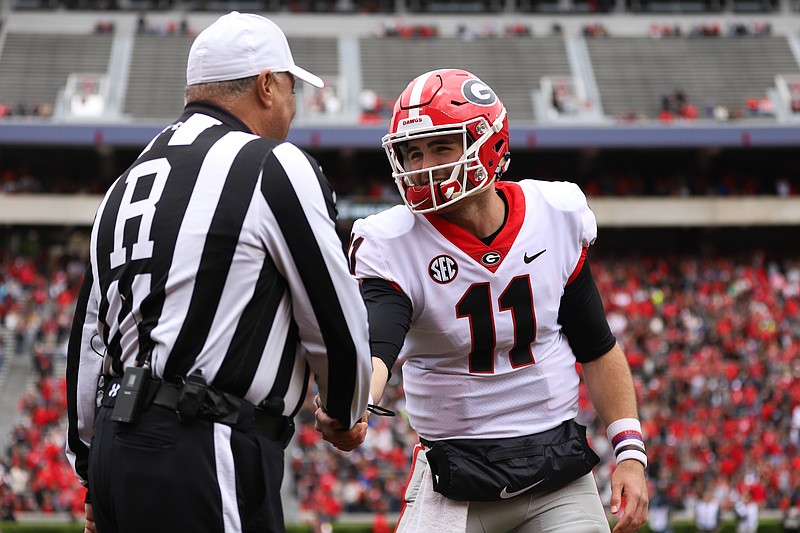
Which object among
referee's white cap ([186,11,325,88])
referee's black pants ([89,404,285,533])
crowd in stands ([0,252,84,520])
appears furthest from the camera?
crowd in stands ([0,252,84,520])

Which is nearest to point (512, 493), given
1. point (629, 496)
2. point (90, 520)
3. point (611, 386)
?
point (629, 496)

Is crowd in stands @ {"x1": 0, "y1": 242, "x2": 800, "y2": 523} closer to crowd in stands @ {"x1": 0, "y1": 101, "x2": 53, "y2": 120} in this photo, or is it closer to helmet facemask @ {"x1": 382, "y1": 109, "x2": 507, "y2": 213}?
crowd in stands @ {"x1": 0, "y1": 101, "x2": 53, "y2": 120}

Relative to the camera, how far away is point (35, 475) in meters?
18.7

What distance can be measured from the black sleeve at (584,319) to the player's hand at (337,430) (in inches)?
41.1

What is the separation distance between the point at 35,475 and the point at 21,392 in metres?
5.30

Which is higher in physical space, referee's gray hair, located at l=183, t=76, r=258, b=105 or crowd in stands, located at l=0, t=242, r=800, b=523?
referee's gray hair, located at l=183, t=76, r=258, b=105

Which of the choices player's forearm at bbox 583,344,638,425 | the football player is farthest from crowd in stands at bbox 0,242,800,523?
the football player

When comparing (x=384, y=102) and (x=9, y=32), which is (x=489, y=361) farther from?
(x=9, y=32)

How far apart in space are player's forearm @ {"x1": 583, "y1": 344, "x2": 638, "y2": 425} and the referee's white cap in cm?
168

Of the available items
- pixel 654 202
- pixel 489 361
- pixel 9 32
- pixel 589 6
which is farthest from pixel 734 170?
pixel 489 361

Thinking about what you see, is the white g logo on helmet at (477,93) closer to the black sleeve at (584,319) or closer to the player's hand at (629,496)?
the black sleeve at (584,319)

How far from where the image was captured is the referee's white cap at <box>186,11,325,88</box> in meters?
3.25

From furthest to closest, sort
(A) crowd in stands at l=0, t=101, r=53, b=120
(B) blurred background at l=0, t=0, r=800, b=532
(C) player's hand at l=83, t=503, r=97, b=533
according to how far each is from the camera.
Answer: (A) crowd in stands at l=0, t=101, r=53, b=120
(B) blurred background at l=0, t=0, r=800, b=532
(C) player's hand at l=83, t=503, r=97, b=533

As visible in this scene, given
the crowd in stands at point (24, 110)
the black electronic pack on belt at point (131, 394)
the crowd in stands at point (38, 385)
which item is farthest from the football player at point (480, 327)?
the crowd in stands at point (24, 110)
